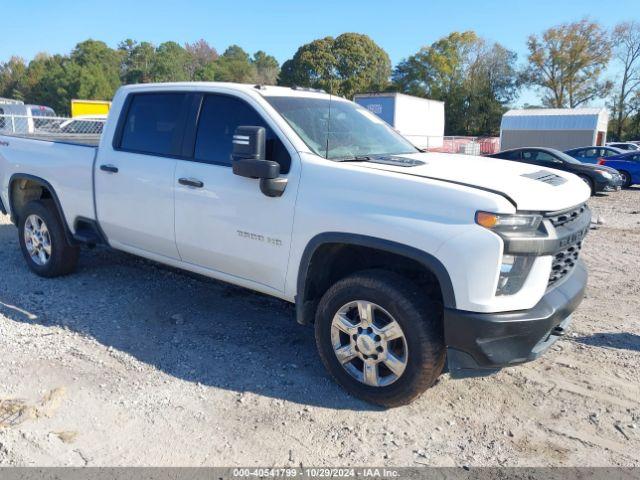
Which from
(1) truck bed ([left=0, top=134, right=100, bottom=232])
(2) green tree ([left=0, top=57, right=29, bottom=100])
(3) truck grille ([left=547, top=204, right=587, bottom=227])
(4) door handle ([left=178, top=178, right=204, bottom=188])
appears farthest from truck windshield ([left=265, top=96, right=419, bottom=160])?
(2) green tree ([left=0, top=57, right=29, bottom=100])

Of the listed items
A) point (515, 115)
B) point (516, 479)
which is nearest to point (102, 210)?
point (516, 479)

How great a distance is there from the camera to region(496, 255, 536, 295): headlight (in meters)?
2.99

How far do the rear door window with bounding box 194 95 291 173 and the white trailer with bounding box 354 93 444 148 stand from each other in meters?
23.9

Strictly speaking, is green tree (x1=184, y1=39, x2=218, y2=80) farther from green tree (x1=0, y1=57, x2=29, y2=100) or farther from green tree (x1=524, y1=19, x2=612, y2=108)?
green tree (x1=524, y1=19, x2=612, y2=108)

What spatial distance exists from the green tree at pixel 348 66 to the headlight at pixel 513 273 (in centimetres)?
5424

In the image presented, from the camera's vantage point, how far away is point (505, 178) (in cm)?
333

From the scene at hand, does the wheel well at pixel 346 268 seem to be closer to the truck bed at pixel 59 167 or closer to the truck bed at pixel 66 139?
the truck bed at pixel 59 167

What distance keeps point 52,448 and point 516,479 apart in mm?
2489

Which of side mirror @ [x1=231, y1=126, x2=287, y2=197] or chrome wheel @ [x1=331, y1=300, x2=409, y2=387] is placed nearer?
chrome wheel @ [x1=331, y1=300, x2=409, y2=387]

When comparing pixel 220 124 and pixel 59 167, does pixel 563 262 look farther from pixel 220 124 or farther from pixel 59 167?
pixel 59 167

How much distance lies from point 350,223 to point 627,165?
17.9 metres

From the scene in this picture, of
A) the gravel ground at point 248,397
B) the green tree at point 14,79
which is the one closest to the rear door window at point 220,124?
the gravel ground at point 248,397

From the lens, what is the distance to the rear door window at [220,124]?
4090 mm

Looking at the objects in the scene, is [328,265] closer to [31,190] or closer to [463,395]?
[463,395]
